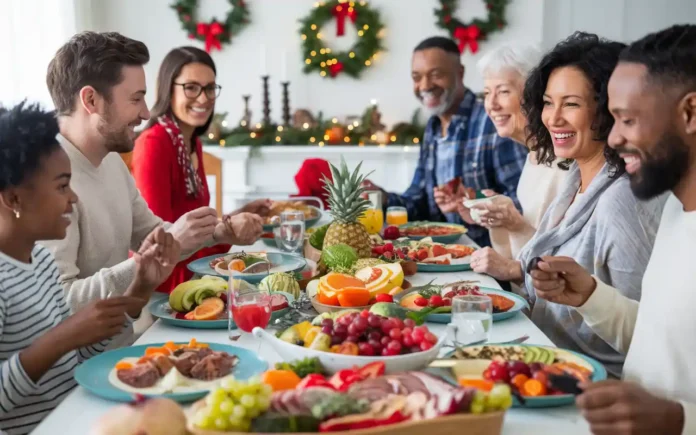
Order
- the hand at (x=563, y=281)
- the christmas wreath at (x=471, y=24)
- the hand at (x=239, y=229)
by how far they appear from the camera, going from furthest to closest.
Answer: the christmas wreath at (x=471, y=24) → the hand at (x=239, y=229) → the hand at (x=563, y=281)

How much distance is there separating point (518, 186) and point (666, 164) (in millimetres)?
1868

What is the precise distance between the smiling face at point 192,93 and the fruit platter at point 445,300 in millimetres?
1800

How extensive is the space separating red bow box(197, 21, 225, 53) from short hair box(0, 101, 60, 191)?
447cm

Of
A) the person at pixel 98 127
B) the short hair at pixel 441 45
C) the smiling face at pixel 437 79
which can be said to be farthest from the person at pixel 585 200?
the short hair at pixel 441 45

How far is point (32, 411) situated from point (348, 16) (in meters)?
4.76

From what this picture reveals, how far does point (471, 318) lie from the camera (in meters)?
1.64

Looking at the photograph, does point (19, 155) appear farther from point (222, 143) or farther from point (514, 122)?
point (222, 143)

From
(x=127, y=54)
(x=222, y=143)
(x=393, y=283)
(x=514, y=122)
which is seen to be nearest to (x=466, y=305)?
(x=393, y=283)

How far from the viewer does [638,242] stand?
1.93 m

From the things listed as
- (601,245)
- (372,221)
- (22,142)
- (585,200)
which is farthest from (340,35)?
(22,142)

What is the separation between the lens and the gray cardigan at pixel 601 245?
1.93 m

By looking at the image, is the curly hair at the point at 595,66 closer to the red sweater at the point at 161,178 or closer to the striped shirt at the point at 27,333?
the striped shirt at the point at 27,333

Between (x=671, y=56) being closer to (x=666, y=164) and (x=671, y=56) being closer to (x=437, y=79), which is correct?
(x=666, y=164)

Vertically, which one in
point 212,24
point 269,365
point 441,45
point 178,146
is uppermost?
→ point 212,24
